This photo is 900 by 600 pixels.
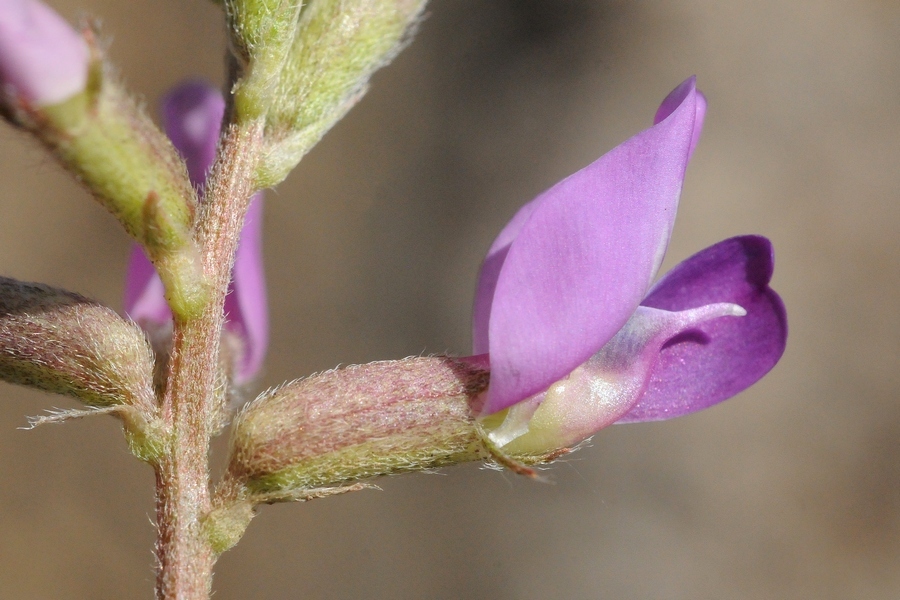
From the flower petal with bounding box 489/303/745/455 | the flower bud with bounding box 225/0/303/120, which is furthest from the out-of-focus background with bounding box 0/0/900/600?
the flower bud with bounding box 225/0/303/120

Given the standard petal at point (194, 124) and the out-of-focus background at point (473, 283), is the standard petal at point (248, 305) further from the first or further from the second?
the out-of-focus background at point (473, 283)

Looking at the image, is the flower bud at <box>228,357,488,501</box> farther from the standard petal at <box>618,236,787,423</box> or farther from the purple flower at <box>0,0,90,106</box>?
the purple flower at <box>0,0,90,106</box>

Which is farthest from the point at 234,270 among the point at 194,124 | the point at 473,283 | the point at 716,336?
the point at 473,283

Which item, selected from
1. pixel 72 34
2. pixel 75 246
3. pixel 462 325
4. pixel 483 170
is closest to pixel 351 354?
pixel 462 325

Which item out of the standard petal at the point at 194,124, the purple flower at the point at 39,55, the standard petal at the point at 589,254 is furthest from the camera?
the standard petal at the point at 194,124

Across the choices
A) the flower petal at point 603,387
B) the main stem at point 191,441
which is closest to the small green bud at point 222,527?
the main stem at point 191,441

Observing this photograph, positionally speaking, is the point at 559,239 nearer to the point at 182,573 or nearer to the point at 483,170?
the point at 182,573

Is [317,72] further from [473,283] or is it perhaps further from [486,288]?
[473,283]
